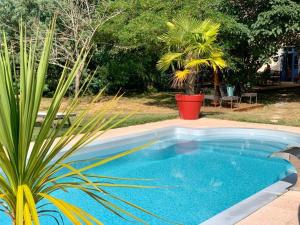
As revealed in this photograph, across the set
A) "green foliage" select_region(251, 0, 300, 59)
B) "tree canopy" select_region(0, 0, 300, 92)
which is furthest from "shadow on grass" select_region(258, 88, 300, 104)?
"green foliage" select_region(251, 0, 300, 59)

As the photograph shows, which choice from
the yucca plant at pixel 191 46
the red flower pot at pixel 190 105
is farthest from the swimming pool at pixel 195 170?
the yucca plant at pixel 191 46

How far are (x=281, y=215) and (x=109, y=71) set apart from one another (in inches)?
559

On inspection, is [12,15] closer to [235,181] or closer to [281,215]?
[235,181]

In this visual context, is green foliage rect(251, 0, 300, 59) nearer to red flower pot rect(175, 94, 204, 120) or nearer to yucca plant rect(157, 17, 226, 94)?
yucca plant rect(157, 17, 226, 94)

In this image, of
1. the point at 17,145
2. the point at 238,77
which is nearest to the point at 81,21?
the point at 238,77

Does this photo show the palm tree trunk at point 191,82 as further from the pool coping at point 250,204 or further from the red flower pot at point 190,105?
the pool coping at point 250,204

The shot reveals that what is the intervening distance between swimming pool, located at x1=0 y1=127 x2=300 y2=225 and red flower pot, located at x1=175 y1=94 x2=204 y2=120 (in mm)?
1384

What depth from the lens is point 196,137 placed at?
10.5 metres

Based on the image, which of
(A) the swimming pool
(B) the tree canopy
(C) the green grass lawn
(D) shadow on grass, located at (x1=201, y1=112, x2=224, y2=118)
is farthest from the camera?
(B) the tree canopy

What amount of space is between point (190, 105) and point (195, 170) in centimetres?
386

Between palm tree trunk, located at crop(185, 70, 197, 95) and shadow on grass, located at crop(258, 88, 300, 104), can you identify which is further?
shadow on grass, located at crop(258, 88, 300, 104)

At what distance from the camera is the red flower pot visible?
11.9 m

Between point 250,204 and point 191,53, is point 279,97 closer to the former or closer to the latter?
point 191,53

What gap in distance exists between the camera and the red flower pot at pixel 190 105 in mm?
11883
